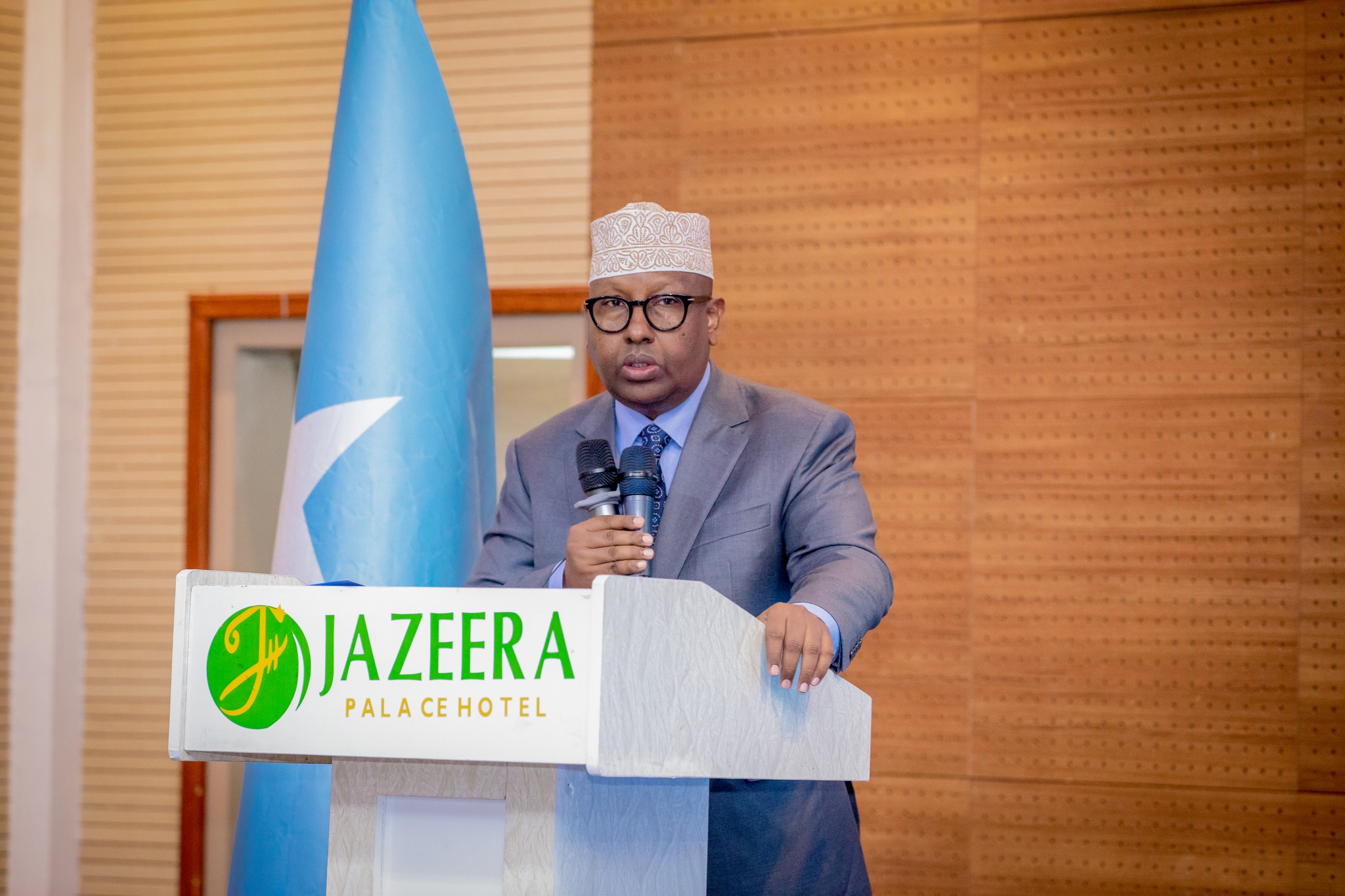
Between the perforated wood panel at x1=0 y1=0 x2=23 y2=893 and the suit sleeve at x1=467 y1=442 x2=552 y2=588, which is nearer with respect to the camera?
the suit sleeve at x1=467 y1=442 x2=552 y2=588

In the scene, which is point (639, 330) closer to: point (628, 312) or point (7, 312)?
point (628, 312)

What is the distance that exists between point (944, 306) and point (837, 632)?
2.73m

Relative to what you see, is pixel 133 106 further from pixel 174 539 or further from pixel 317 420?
pixel 317 420

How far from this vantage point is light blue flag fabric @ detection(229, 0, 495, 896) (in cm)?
264

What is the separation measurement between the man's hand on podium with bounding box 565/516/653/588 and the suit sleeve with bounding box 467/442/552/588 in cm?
57

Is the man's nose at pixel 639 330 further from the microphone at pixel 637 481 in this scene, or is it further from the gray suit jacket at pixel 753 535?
the microphone at pixel 637 481

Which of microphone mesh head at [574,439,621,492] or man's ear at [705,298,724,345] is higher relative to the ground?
man's ear at [705,298,724,345]

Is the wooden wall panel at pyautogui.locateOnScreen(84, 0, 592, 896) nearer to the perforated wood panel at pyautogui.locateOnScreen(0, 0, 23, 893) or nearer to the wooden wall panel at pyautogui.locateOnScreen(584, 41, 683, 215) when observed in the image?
the perforated wood panel at pyautogui.locateOnScreen(0, 0, 23, 893)

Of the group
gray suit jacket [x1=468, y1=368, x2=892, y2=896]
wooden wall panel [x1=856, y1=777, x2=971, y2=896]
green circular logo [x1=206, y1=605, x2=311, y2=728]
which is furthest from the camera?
wooden wall panel [x1=856, y1=777, x2=971, y2=896]

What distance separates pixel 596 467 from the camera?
60.4 inches

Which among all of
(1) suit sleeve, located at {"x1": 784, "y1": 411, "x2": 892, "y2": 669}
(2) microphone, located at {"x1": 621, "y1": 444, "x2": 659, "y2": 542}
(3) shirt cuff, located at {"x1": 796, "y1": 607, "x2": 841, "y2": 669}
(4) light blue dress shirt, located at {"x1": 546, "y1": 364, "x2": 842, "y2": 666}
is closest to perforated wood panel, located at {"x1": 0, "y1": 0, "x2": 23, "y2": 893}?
(4) light blue dress shirt, located at {"x1": 546, "y1": 364, "x2": 842, "y2": 666}

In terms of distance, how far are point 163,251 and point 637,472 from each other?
3844 mm

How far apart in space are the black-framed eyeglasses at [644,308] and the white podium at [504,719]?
682mm

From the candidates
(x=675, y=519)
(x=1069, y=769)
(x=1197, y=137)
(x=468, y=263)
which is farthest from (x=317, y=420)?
(x=1197, y=137)
